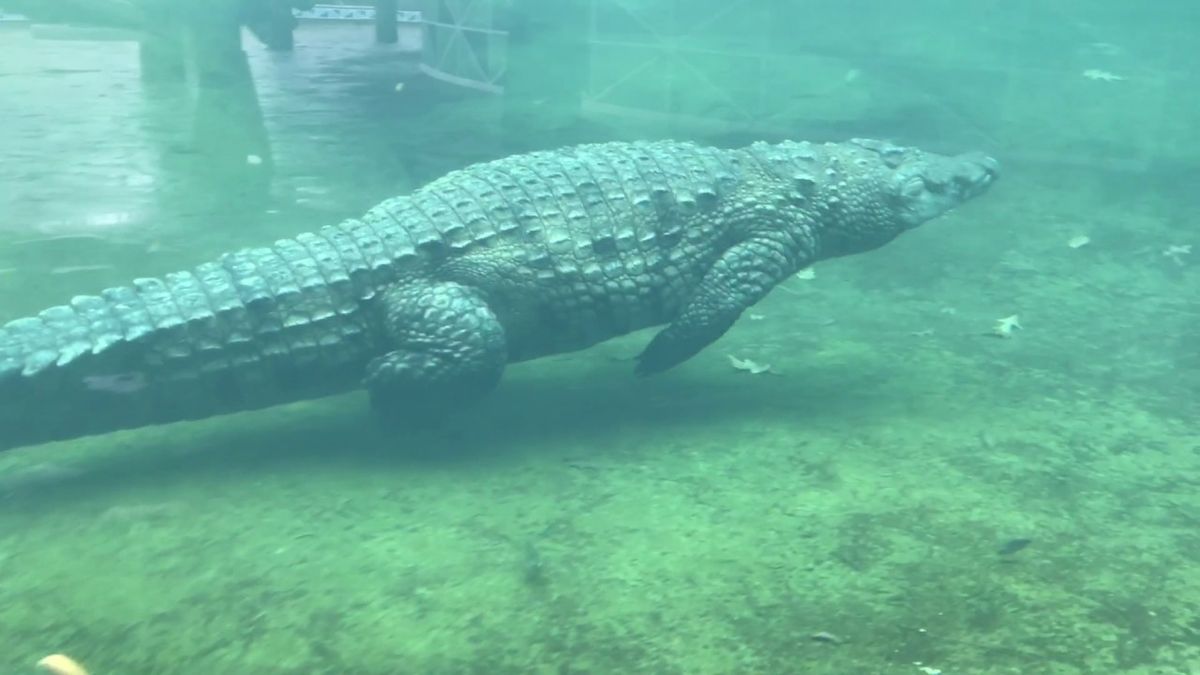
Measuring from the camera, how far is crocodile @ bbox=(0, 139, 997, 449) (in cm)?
328

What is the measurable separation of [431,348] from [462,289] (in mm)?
279

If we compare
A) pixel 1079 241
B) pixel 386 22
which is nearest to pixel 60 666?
pixel 1079 241

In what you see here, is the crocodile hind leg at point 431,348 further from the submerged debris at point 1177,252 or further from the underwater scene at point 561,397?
the submerged debris at point 1177,252

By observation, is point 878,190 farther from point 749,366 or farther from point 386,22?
point 386,22

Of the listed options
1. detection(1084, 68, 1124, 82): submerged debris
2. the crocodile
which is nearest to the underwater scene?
the crocodile

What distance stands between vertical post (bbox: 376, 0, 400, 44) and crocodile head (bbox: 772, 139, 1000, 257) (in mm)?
4151

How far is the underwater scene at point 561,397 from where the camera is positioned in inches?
96.0

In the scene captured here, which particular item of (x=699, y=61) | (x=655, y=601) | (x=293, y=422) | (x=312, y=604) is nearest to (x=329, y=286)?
(x=293, y=422)

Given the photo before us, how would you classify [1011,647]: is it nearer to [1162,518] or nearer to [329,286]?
[1162,518]

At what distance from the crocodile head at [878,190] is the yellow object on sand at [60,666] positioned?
11.1 feet

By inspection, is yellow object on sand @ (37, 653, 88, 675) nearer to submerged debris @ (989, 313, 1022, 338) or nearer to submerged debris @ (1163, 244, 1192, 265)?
submerged debris @ (989, 313, 1022, 338)

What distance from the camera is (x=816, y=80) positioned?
8.78 metres

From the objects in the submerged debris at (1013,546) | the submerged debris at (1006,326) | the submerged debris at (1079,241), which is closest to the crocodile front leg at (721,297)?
the submerged debris at (1006,326)

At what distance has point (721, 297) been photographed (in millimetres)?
3945
